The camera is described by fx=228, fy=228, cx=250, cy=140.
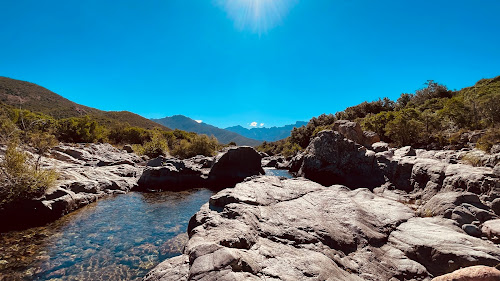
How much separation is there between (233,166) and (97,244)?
23.5 meters

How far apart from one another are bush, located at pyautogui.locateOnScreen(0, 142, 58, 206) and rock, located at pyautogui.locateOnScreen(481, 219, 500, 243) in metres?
25.9

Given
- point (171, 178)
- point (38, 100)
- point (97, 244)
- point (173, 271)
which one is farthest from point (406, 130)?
point (38, 100)

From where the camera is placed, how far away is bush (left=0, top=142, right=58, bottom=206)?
15.1 meters

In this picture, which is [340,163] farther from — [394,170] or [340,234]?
[340,234]

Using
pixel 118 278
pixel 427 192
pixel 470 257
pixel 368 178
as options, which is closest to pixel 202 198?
pixel 118 278

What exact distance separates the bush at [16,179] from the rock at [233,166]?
19.7m

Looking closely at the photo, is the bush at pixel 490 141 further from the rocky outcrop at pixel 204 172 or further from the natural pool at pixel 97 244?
the rocky outcrop at pixel 204 172

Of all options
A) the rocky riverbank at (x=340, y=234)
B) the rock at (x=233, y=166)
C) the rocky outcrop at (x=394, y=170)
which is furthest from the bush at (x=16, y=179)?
the rocky outcrop at (x=394, y=170)

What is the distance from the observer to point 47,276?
32.7 feet

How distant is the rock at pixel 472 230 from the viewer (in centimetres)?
963

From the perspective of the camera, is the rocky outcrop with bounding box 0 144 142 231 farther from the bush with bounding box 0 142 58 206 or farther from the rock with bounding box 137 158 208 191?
the rock with bounding box 137 158 208 191

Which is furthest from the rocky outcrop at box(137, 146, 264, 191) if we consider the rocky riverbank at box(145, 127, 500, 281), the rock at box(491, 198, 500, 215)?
the rock at box(491, 198, 500, 215)

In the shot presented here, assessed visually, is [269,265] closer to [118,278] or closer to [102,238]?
[118,278]

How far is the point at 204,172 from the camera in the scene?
34625 millimetres
